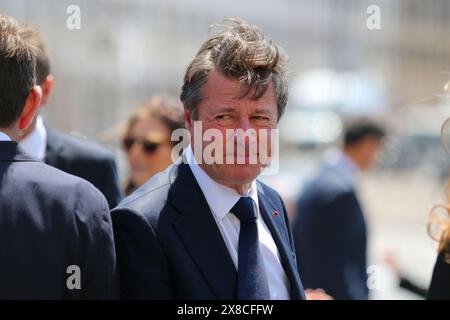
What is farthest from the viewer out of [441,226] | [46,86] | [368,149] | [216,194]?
[368,149]

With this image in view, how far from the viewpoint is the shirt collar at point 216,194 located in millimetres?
2520

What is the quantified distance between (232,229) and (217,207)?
9 cm

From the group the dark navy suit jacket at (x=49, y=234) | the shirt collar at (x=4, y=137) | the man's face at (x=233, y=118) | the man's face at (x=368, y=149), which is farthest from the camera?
the man's face at (x=368, y=149)

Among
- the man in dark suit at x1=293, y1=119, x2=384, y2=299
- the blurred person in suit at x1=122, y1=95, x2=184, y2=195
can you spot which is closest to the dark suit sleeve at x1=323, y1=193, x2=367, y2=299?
the man in dark suit at x1=293, y1=119, x2=384, y2=299

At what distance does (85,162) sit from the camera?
3719 millimetres

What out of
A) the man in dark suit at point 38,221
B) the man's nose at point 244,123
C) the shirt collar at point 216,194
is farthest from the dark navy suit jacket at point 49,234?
the man's nose at point 244,123

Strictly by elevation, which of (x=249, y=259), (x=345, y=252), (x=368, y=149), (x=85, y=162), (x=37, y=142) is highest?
(x=37, y=142)

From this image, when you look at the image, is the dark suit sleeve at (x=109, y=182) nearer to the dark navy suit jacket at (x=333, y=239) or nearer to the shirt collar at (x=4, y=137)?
the shirt collar at (x=4, y=137)

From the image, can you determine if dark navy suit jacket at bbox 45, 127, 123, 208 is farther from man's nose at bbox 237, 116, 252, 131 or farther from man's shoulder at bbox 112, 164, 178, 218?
man's nose at bbox 237, 116, 252, 131

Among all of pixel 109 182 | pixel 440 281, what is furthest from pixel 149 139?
pixel 440 281

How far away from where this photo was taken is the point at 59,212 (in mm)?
2229

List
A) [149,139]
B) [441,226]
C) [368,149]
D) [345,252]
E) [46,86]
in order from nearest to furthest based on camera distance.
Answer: [441,226], [46,86], [149,139], [345,252], [368,149]

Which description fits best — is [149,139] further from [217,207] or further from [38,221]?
[38,221]
